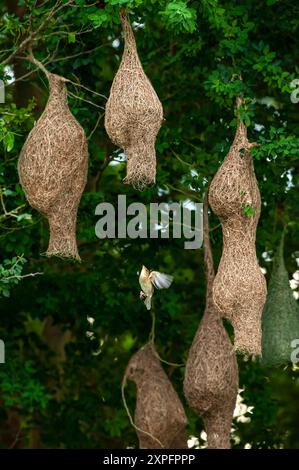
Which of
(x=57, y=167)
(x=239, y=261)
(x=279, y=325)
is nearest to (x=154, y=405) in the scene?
(x=279, y=325)

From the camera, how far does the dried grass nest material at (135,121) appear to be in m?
6.52

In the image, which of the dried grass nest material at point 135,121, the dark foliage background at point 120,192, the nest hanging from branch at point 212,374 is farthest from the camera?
the dark foliage background at point 120,192

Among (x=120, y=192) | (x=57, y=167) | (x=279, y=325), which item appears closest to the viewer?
(x=57, y=167)

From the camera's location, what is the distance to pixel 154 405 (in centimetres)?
754

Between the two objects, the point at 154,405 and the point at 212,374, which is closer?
the point at 212,374

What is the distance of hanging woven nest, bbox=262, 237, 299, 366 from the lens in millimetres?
7492

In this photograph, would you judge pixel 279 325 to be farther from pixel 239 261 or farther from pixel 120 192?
pixel 120 192

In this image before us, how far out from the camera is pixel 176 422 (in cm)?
761

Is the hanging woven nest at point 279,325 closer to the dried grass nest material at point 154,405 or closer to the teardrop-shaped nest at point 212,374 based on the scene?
the teardrop-shaped nest at point 212,374

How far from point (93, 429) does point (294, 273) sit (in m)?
1.87

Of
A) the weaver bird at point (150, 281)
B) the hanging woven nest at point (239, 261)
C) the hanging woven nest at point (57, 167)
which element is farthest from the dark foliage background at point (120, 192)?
the weaver bird at point (150, 281)

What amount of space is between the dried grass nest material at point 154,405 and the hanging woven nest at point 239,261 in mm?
955

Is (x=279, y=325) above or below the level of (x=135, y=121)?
below

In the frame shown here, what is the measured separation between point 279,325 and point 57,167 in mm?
1648
